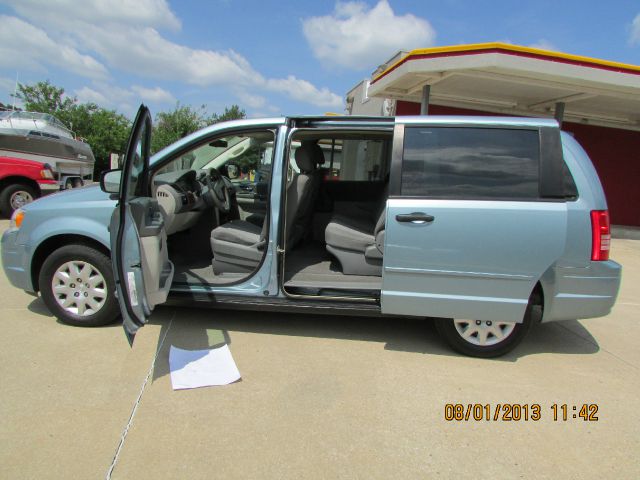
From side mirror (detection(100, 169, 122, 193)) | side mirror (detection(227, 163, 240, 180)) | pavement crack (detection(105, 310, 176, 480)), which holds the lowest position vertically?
pavement crack (detection(105, 310, 176, 480))

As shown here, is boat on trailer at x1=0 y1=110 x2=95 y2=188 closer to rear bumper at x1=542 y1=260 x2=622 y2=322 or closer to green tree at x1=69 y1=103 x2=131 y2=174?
rear bumper at x1=542 y1=260 x2=622 y2=322

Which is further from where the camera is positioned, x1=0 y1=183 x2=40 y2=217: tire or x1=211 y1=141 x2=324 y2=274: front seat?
x1=0 y1=183 x2=40 y2=217: tire

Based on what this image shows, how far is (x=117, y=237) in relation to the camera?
263 cm

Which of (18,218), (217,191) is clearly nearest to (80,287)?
(18,218)

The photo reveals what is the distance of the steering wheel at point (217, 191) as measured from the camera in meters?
4.54

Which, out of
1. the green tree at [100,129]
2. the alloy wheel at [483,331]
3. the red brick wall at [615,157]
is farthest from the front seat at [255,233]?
the green tree at [100,129]

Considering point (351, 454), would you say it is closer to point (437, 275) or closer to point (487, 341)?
point (437, 275)

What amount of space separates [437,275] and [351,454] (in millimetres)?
1386

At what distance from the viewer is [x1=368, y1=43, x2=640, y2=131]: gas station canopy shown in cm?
752

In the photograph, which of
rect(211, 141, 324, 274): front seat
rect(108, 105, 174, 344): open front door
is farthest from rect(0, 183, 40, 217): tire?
rect(108, 105, 174, 344): open front door

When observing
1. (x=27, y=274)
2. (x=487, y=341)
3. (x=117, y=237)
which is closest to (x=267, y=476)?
(x=117, y=237)

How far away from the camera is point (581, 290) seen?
3.06m

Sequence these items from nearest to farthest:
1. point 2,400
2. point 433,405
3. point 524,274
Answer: point 2,400, point 433,405, point 524,274

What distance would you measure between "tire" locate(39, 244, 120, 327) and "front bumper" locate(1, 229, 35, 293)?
171 mm
